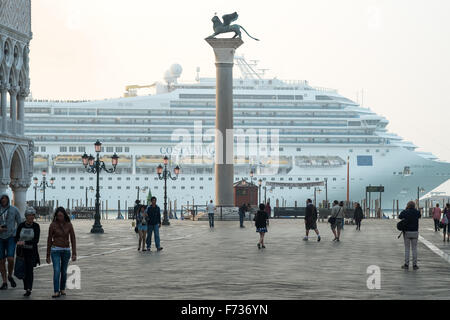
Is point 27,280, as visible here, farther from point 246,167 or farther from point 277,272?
point 246,167

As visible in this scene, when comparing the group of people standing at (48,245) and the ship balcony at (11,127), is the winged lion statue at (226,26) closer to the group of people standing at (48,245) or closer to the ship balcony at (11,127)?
the ship balcony at (11,127)

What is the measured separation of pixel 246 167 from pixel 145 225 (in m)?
73.1

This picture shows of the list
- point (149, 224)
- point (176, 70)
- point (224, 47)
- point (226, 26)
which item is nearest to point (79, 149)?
point (176, 70)

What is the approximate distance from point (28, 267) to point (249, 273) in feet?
17.0

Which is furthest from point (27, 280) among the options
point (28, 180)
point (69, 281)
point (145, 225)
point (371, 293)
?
point (28, 180)

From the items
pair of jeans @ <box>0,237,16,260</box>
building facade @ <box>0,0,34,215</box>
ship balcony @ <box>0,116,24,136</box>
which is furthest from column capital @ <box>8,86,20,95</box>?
pair of jeans @ <box>0,237,16,260</box>

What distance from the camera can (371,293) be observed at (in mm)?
14602

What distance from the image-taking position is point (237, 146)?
100 m

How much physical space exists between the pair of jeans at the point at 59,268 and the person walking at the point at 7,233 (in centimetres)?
137

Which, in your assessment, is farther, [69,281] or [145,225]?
[145,225]

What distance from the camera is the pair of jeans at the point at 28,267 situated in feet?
47.5

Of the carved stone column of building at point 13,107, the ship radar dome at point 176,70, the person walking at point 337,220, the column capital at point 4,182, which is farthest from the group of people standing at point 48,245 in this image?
the ship radar dome at point 176,70

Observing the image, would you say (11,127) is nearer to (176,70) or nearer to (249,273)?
(249,273)

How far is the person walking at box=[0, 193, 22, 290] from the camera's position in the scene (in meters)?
15.6
